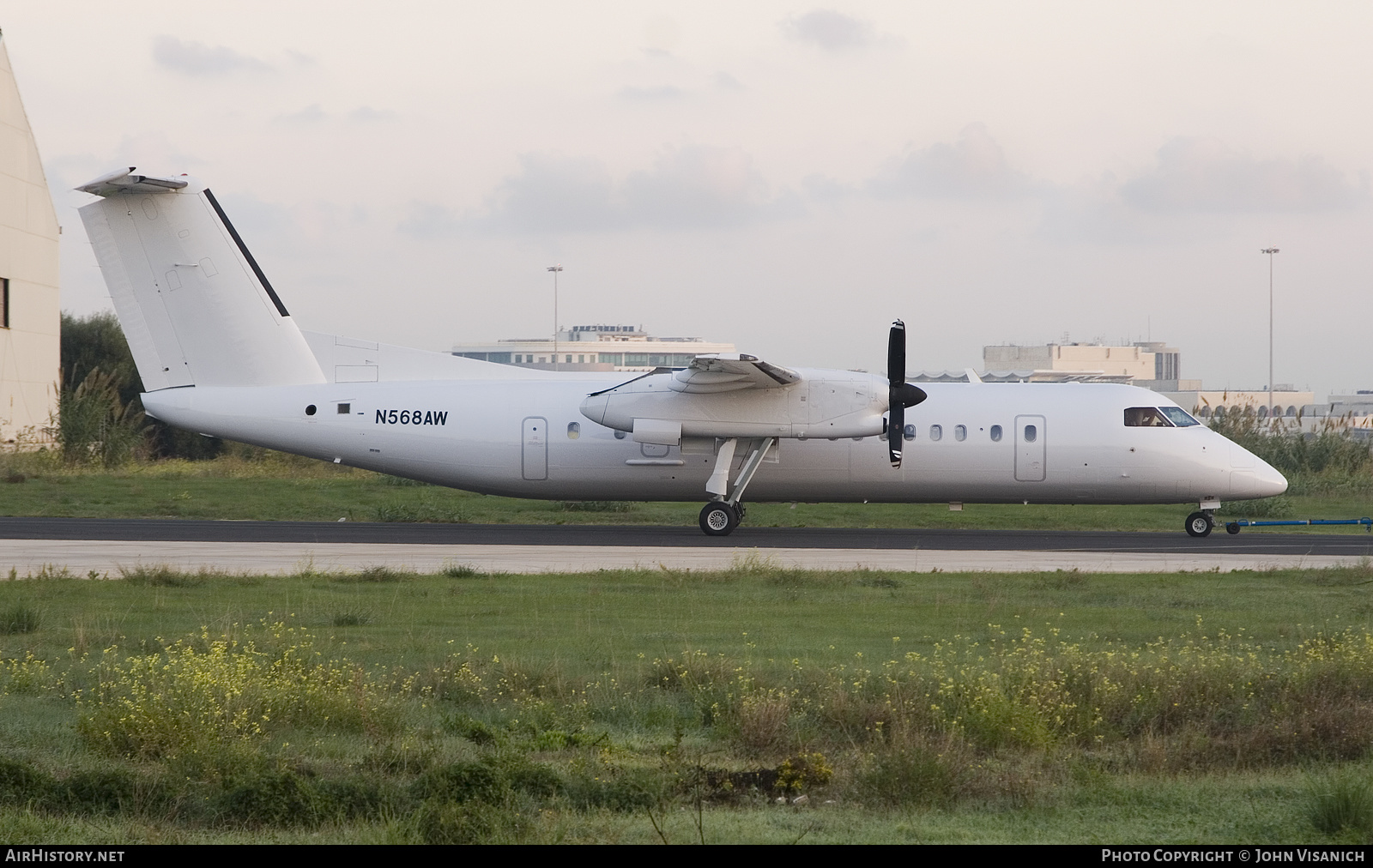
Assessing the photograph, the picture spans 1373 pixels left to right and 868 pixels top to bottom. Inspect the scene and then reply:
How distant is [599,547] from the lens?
78.7 feet

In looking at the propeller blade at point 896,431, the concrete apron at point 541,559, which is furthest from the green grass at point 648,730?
the propeller blade at point 896,431

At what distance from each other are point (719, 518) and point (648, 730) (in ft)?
54.1

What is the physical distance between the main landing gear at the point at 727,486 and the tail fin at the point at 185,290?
28.7 ft

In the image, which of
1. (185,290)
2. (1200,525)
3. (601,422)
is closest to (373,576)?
(601,422)

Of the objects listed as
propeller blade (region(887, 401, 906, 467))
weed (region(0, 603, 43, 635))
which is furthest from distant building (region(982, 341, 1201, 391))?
weed (region(0, 603, 43, 635))

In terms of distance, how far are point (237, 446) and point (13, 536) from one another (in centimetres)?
3687

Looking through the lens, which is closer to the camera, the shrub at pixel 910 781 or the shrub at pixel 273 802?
the shrub at pixel 273 802

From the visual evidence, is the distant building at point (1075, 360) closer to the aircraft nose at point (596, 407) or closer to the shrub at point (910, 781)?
the aircraft nose at point (596, 407)

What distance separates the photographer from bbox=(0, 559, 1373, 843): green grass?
23.9ft

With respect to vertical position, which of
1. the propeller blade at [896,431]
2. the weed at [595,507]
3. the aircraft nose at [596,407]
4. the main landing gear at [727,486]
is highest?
the aircraft nose at [596,407]

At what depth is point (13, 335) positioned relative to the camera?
49.3m

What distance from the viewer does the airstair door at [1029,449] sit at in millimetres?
26406

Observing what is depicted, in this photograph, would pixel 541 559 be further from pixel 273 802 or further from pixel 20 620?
pixel 273 802

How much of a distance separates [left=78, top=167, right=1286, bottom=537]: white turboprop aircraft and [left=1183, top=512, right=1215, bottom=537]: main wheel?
3 cm
